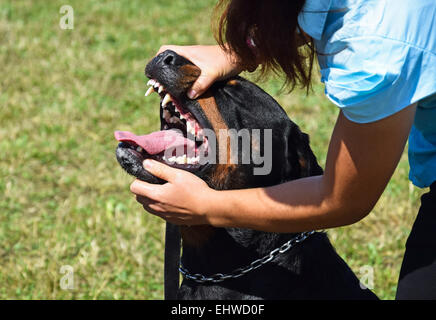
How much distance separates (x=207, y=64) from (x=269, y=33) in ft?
2.16

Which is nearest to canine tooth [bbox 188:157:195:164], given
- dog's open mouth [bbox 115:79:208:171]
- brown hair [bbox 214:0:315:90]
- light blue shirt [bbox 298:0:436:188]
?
dog's open mouth [bbox 115:79:208:171]

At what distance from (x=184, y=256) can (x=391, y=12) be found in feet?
4.47

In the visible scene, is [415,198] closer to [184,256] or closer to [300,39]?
[184,256]

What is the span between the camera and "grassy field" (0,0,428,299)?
373cm

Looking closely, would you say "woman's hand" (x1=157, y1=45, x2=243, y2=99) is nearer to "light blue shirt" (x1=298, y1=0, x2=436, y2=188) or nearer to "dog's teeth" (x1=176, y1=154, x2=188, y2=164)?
"dog's teeth" (x1=176, y1=154, x2=188, y2=164)

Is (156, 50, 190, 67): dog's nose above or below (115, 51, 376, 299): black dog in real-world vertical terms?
above

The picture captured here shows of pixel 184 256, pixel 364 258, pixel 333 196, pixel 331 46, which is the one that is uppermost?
pixel 331 46

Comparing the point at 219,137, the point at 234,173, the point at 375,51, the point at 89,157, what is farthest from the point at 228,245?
the point at 89,157

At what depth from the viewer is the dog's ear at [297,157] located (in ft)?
8.47

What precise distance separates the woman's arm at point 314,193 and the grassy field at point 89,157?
157 centimetres

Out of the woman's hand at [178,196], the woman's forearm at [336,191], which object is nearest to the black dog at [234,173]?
the woman's hand at [178,196]
